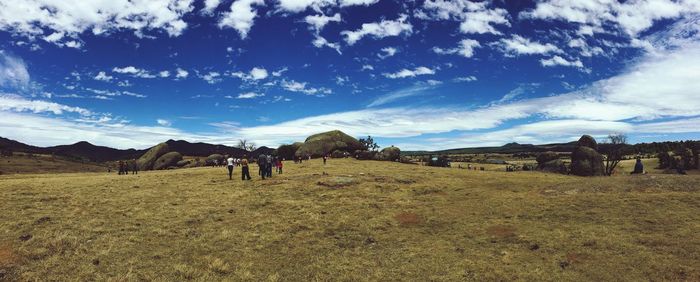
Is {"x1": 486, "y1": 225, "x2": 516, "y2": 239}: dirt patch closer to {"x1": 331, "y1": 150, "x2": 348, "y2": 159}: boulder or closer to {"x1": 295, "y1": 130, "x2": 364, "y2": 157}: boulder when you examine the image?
{"x1": 331, "y1": 150, "x2": 348, "y2": 159}: boulder

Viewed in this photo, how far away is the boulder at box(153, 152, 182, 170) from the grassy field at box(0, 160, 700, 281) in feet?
151

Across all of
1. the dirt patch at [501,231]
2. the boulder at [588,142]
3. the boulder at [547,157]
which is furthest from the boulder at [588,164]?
the dirt patch at [501,231]

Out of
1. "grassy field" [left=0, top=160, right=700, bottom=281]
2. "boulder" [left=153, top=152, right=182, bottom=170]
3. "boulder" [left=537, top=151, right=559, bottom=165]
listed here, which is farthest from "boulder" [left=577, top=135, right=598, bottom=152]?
"boulder" [left=153, top=152, right=182, bottom=170]

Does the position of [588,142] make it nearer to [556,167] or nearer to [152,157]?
[556,167]

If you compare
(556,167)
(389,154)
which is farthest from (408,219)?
(389,154)

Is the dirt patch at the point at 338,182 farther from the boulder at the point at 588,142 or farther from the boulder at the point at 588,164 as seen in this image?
the boulder at the point at 588,142

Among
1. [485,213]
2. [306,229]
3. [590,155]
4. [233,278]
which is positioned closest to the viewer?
[233,278]

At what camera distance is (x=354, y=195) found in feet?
110

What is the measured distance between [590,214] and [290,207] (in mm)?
19335

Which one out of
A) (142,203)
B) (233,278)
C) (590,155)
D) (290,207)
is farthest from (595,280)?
(590,155)

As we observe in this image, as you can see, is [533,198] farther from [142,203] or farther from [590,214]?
[142,203]

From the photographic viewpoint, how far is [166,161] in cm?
8000

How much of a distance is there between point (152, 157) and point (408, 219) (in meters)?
69.1

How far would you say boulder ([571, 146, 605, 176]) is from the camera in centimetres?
5225
